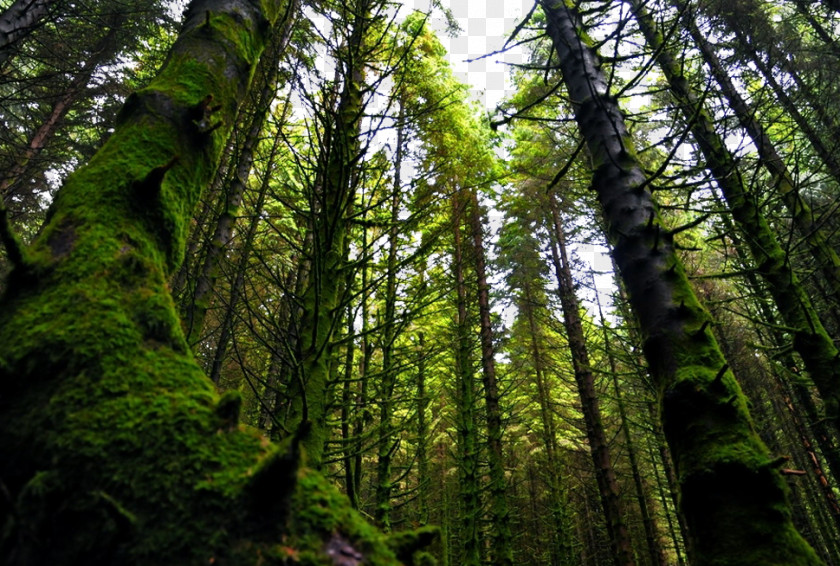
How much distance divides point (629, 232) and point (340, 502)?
259cm

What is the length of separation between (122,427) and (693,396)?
2.45 meters

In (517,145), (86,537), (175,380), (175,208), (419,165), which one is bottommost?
(86,537)

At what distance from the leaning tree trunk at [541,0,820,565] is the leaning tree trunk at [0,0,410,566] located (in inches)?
67.5

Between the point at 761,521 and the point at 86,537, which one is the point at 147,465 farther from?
the point at 761,521

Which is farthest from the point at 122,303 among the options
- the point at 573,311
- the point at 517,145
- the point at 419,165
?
the point at 517,145

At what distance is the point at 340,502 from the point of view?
99cm

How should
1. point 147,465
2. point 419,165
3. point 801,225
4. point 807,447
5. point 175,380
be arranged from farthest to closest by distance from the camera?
point 807,447
point 419,165
point 801,225
point 175,380
point 147,465

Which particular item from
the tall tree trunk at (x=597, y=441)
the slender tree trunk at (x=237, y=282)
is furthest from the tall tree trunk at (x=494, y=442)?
the slender tree trunk at (x=237, y=282)

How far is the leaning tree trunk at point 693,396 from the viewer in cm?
166

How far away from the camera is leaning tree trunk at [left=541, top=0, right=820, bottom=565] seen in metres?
1.66

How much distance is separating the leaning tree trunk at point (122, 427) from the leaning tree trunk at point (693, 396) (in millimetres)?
1715

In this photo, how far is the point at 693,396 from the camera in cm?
205

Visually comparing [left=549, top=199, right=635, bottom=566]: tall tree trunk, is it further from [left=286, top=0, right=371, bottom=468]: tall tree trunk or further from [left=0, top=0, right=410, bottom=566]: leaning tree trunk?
[left=0, top=0, right=410, bottom=566]: leaning tree trunk

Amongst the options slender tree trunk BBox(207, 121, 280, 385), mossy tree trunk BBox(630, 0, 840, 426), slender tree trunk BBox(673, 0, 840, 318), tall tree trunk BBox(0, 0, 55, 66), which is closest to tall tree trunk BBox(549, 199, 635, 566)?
mossy tree trunk BBox(630, 0, 840, 426)
